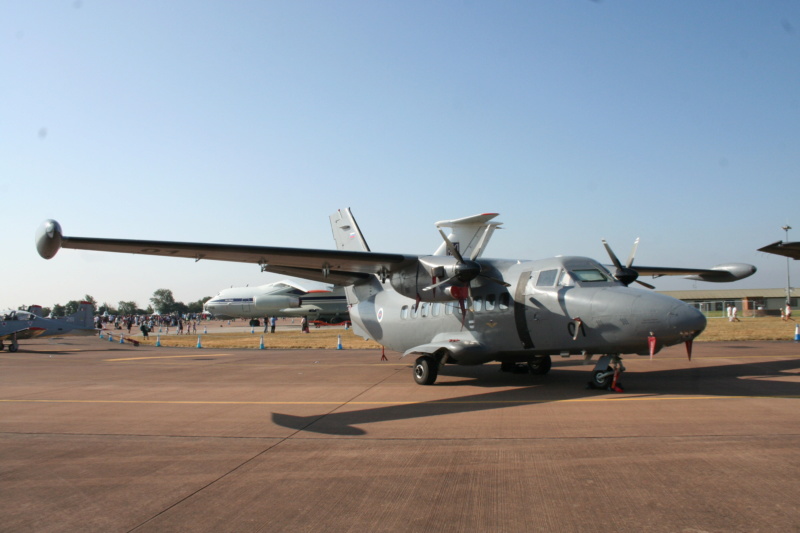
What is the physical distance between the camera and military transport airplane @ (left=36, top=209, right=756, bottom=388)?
11.5 metres

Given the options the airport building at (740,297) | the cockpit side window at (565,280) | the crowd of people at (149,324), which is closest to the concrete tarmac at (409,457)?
the cockpit side window at (565,280)

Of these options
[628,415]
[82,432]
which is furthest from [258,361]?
[628,415]

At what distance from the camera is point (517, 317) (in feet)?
44.5

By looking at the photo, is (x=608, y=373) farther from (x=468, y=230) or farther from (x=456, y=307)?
(x=468, y=230)

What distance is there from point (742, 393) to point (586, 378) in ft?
14.1

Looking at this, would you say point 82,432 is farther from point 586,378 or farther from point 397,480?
point 586,378

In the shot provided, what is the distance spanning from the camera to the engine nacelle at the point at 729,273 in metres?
18.3

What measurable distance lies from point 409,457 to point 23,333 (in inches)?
1339

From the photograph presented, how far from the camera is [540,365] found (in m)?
16.0

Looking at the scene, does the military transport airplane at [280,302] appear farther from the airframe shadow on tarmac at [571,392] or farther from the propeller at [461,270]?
the propeller at [461,270]

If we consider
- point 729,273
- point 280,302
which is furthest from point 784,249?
point 280,302

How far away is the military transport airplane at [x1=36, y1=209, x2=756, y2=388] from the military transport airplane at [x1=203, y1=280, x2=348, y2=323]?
40.3 m

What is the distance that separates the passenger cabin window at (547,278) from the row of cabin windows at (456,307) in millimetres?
920

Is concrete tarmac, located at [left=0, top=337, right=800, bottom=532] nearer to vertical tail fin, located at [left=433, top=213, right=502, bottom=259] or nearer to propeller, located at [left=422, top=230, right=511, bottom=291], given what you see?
propeller, located at [left=422, top=230, right=511, bottom=291]
